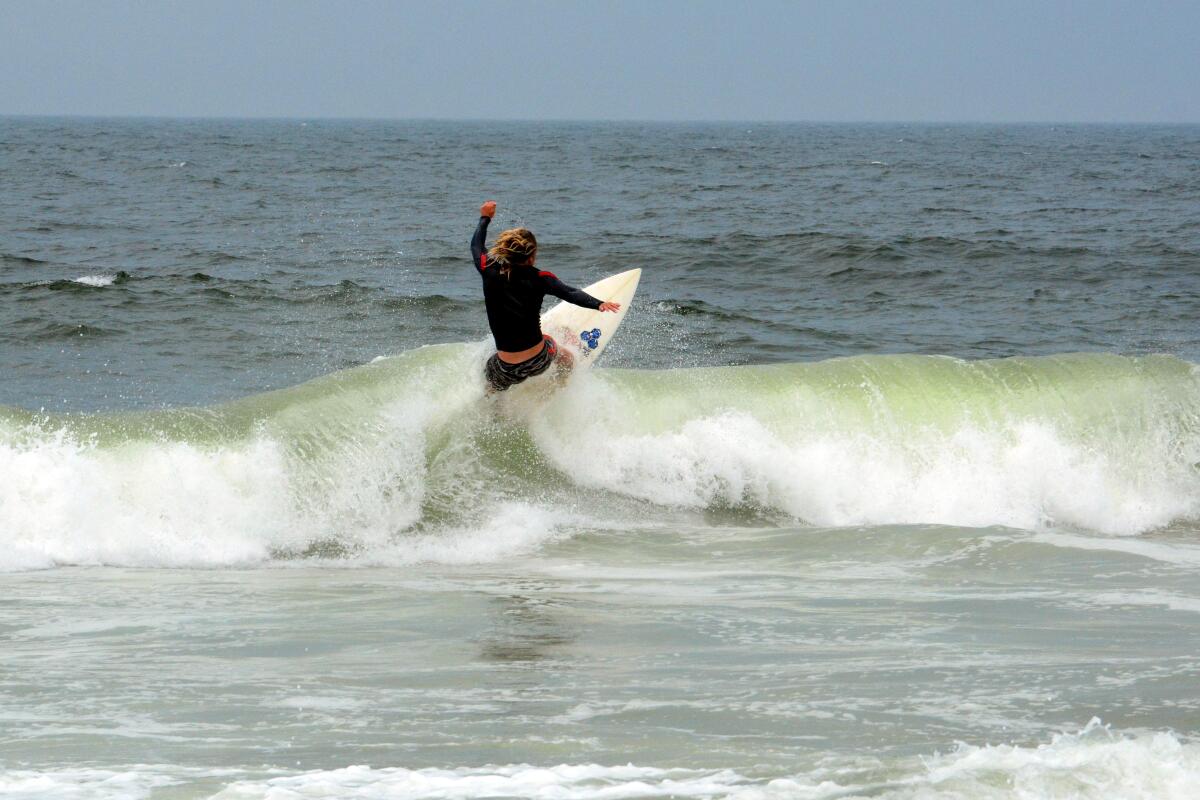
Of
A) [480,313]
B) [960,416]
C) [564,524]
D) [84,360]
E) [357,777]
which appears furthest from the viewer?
[480,313]

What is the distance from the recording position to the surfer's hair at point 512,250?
8.38 metres

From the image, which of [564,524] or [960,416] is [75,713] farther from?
[960,416]

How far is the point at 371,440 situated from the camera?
30.7 feet

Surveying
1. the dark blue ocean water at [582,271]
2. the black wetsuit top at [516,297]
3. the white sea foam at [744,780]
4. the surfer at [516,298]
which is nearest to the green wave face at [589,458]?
the surfer at [516,298]

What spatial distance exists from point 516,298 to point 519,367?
2.17ft

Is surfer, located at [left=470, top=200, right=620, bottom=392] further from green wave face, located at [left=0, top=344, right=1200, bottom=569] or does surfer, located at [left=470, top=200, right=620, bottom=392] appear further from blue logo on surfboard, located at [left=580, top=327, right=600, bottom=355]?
blue logo on surfboard, located at [left=580, top=327, right=600, bottom=355]

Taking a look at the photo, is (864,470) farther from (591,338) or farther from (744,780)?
(744,780)

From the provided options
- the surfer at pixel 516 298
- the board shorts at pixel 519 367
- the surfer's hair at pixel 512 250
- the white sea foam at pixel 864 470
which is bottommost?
the white sea foam at pixel 864 470

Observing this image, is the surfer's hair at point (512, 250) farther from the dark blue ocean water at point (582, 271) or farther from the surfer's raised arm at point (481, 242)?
the dark blue ocean water at point (582, 271)

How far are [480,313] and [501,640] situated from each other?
12.9 meters

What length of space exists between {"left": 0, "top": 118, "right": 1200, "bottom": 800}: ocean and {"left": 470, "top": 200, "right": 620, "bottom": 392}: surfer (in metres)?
0.58

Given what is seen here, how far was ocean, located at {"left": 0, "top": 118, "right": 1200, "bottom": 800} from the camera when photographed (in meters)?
4.23

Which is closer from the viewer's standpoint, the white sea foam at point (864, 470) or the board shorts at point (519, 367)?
the board shorts at point (519, 367)

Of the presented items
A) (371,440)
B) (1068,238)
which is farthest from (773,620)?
(1068,238)
